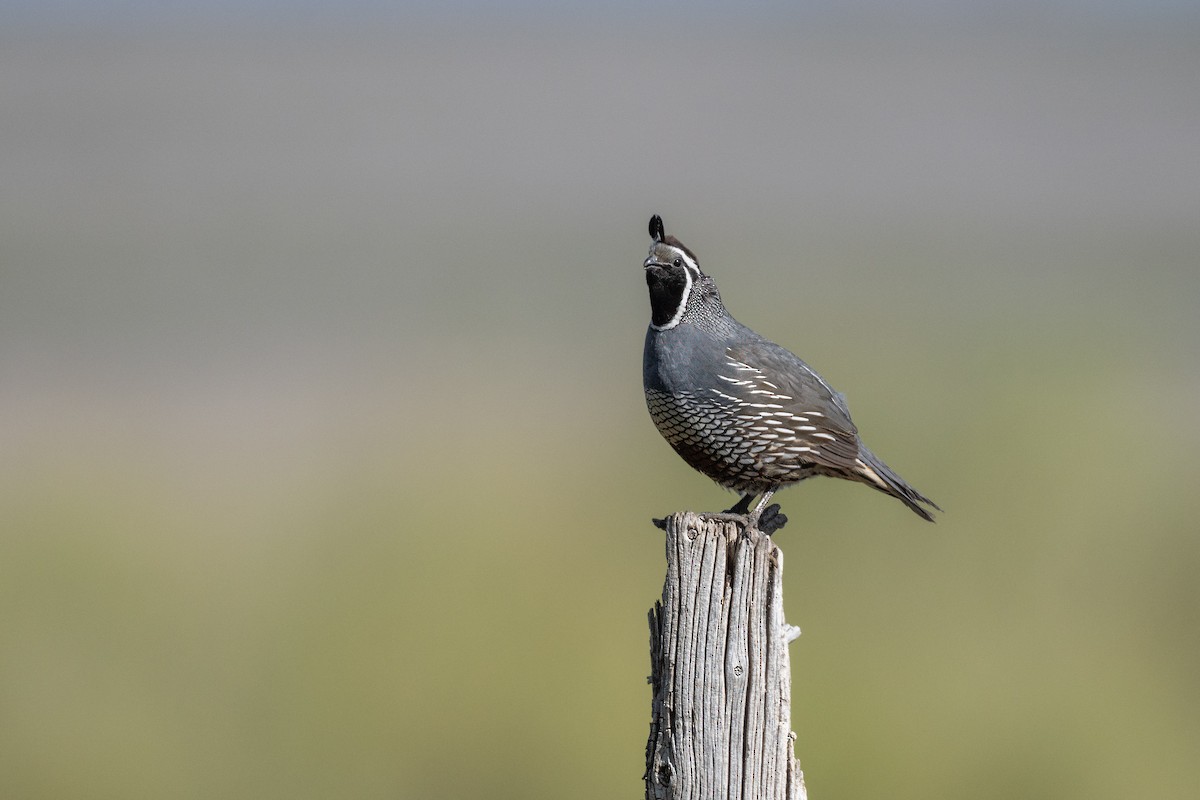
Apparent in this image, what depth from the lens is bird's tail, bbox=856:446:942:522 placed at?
17.1 feet

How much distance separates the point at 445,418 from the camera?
39.7 ft

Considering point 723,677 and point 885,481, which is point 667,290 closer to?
point 885,481

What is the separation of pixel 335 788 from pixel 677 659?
3.50 metres

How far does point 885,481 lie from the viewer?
5.25 metres

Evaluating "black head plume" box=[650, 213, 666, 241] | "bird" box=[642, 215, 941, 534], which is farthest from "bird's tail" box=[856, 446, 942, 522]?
"black head plume" box=[650, 213, 666, 241]

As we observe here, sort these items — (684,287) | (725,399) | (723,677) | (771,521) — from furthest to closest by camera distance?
(684,287) < (725,399) < (771,521) < (723,677)

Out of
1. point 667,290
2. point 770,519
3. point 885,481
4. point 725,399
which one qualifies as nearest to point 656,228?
point 667,290

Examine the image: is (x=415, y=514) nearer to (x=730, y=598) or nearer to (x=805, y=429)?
(x=805, y=429)

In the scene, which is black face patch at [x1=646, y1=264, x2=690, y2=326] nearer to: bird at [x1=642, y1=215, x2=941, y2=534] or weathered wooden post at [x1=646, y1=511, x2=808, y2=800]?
bird at [x1=642, y1=215, x2=941, y2=534]

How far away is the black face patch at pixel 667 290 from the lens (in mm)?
5062

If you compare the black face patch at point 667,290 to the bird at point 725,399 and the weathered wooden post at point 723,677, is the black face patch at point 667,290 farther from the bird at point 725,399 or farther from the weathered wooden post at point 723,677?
the weathered wooden post at point 723,677

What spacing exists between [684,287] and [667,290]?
0.06 meters

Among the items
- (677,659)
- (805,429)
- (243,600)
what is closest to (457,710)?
(243,600)

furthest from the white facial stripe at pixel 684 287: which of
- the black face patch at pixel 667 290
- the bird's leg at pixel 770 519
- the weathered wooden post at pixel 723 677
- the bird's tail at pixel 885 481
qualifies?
the weathered wooden post at pixel 723 677
